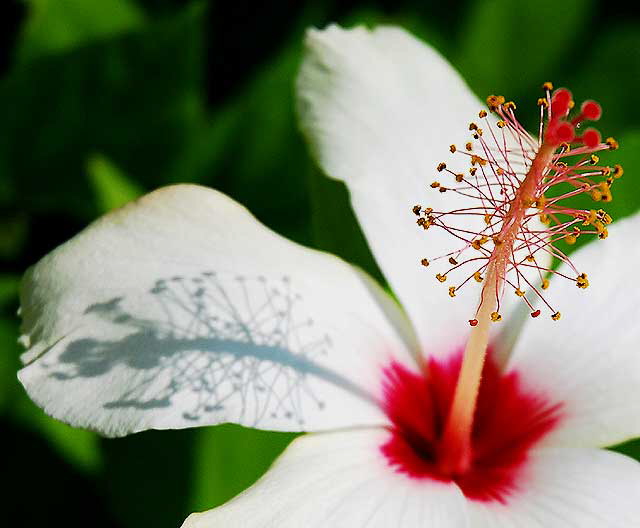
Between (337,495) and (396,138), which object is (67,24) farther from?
(337,495)

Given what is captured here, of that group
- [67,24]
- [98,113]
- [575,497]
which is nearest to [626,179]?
[575,497]

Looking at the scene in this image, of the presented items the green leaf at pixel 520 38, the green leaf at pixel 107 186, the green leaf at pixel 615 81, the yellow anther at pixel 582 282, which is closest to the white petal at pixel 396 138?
the yellow anther at pixel 582 282

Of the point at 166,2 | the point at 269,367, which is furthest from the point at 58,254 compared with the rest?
the point at 166,2

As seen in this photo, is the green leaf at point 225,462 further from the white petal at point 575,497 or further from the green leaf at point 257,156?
the green leaf at point 257,156

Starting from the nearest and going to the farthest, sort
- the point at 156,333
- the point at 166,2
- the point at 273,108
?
the point at 156,333
the point at 273,108
the point at 166,2

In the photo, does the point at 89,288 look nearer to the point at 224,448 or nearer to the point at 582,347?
the point at 224,448
